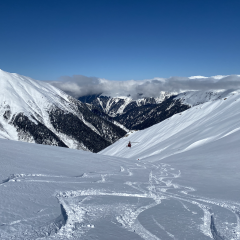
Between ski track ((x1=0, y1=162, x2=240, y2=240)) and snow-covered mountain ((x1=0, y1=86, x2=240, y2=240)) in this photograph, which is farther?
ski track ((x1=0, y1=162, x2=240, y2=240))

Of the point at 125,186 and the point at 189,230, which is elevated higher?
the point at 189,230

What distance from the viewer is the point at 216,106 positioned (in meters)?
45.3

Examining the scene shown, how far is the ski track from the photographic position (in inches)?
147

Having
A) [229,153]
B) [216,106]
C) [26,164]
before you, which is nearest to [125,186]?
[26,164]

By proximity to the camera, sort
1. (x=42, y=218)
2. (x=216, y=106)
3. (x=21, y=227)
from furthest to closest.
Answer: (x=216, y=106) < (x=42, y=218) < (x=21, y=227)

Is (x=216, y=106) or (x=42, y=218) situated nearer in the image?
(x=42, y=218)

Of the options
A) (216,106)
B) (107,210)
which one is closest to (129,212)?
(107,210)

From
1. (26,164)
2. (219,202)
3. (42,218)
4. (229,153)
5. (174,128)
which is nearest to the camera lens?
(42,218)

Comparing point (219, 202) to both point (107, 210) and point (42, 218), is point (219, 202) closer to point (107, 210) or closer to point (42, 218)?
point (107, 210)

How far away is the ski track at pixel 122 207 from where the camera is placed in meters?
3.74

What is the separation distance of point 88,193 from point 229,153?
1268 cm

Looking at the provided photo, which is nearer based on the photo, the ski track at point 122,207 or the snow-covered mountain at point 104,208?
the snow-covered mountain at point 104,208

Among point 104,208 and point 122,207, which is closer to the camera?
point 104,208

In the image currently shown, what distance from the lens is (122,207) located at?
510 centimetres
